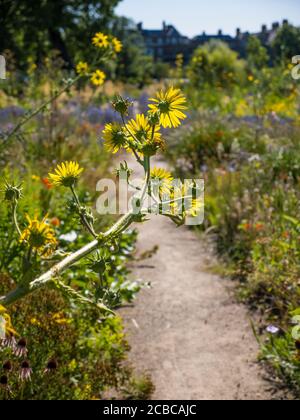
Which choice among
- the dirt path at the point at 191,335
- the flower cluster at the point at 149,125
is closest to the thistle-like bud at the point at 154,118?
the flower cluster at the point at 149,125

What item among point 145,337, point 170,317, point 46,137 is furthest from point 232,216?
point 46,137

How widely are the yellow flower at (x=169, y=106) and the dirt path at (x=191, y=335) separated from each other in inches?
73.1

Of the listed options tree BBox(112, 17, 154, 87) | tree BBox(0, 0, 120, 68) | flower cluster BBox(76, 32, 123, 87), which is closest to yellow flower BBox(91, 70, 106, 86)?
flower cluster BBox(76, 32, 123, 87)

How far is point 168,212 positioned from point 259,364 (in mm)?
2102

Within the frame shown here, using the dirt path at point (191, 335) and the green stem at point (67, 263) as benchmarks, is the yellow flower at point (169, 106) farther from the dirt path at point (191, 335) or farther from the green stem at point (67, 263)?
the dirt path at point (191, 335)

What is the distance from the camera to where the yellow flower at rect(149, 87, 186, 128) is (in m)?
1.20

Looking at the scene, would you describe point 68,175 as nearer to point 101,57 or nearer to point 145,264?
point 101,57

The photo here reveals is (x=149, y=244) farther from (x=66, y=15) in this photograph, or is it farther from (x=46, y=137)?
(x=66, y=15)

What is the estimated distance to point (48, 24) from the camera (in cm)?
1895

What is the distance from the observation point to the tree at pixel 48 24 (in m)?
18.5

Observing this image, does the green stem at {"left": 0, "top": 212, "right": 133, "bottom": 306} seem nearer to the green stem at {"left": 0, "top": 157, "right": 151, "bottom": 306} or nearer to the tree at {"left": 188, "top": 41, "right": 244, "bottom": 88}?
the green stem at {"left": 0, "top": 157, "right": 151, "bottom": 306}

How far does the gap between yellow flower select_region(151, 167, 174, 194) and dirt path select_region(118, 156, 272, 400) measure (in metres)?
1.68

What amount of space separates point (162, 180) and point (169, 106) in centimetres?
19
